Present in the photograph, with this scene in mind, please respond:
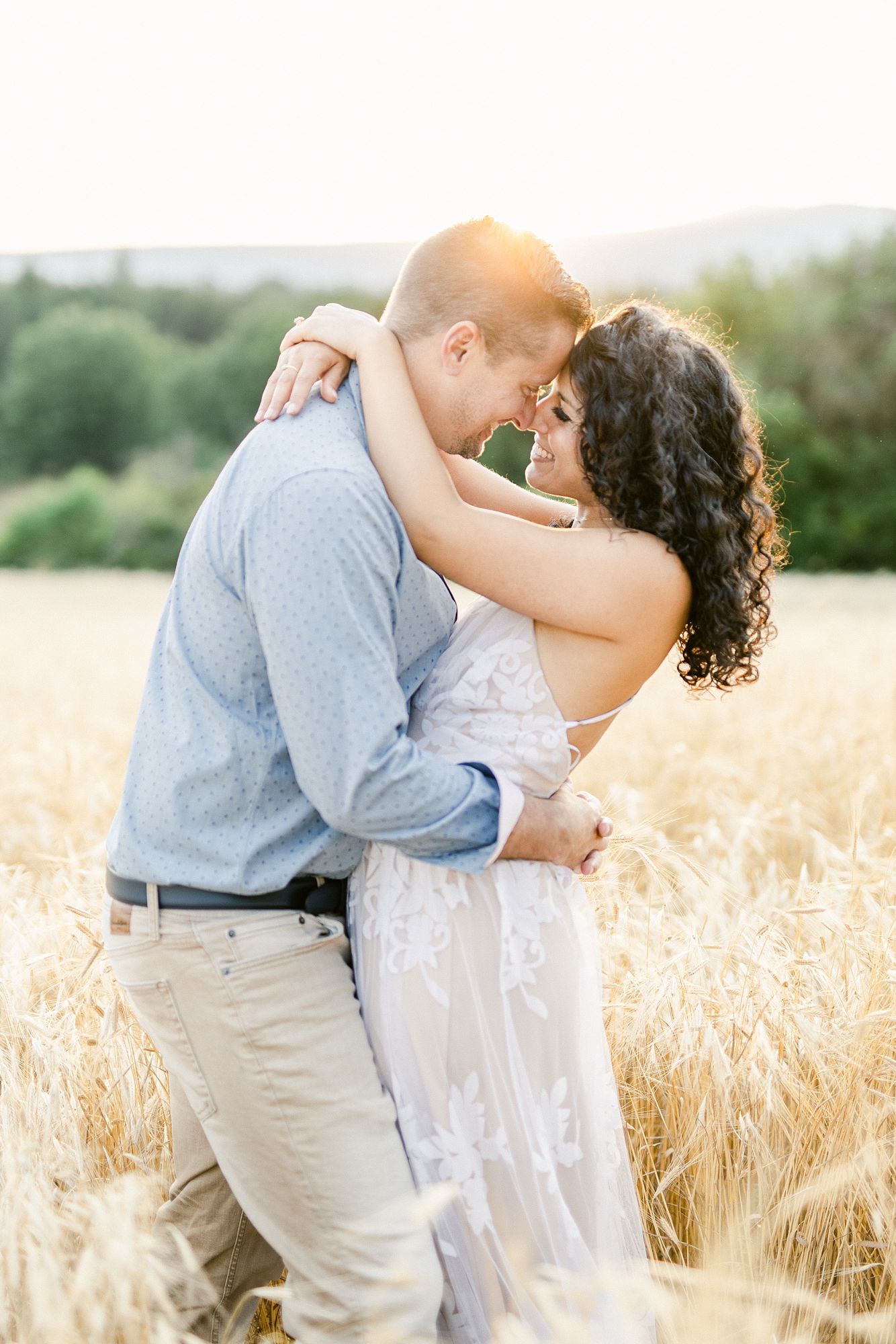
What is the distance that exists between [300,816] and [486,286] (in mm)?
1083

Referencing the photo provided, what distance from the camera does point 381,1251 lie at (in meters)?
2.09

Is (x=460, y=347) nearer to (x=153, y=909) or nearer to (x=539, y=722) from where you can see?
(x=539, y=722)

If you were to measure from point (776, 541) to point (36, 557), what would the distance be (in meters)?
39.1

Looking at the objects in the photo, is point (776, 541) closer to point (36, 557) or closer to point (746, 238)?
point (36, 557)

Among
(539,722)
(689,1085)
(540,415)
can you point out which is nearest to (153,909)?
(539,722)

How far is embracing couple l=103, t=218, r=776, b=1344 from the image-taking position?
207 centimetres

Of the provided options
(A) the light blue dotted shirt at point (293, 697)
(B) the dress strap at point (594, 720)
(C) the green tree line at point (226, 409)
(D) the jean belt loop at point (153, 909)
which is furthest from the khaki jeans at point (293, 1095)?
(C) the green tree line at point (226, 409)

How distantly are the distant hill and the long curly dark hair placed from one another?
49.4 m

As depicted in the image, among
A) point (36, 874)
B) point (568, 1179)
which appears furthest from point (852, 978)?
point (36, 874)

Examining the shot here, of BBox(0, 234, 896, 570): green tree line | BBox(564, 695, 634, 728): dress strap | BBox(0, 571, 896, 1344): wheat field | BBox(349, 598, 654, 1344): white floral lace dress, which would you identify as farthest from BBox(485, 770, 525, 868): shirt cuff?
BBox(0, 234, 896, 570): green tree line

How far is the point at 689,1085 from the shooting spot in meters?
2.92

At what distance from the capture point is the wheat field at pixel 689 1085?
6.32ft

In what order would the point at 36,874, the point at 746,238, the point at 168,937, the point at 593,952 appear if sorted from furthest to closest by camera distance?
the point at 746,238, the point at 36,874, the point at 593,952, the point at 168,937

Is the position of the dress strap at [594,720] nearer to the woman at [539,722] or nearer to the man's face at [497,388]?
the woman at [539,722]
